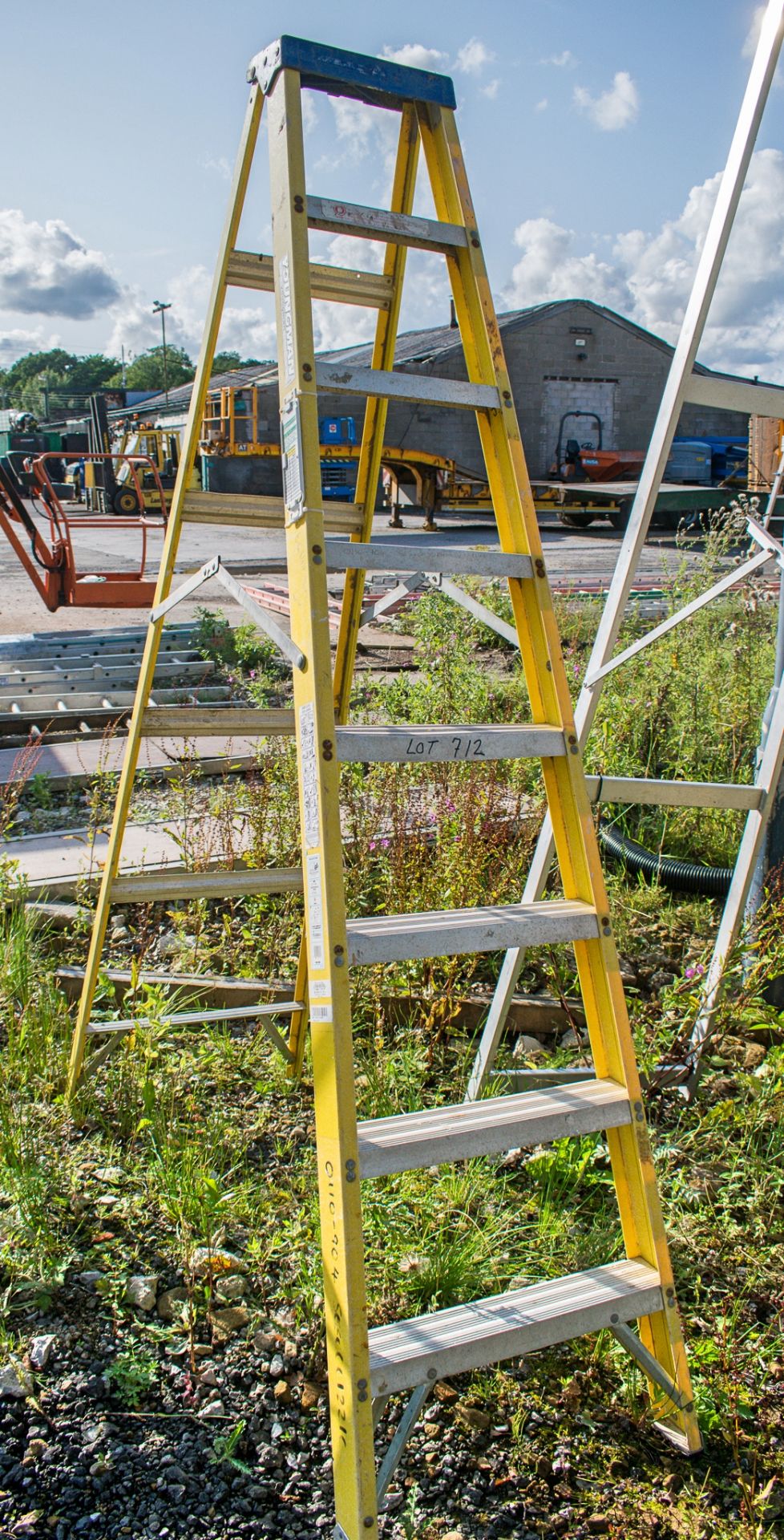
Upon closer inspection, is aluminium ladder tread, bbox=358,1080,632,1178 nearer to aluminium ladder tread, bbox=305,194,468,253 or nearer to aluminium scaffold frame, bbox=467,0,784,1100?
aluminium scaffold frame, bbox=467,0,784,1100

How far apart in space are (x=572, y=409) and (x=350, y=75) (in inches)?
1367

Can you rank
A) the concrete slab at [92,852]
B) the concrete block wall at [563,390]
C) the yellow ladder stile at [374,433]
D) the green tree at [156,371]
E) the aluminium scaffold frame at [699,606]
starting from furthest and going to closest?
the green tree at [156,371], the concrete block wall at [563,390], the concrete slab at [92,852], the aluminium scaffold frame at [699,606], the yellow ladder stile at [374,433]

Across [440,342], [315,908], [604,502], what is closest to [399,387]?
[315,908]

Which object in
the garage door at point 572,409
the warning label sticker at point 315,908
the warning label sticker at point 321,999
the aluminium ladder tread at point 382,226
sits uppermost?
the garage door at point 572,409

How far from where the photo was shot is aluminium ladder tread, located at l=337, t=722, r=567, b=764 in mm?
1864

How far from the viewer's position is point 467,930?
73.9 inches

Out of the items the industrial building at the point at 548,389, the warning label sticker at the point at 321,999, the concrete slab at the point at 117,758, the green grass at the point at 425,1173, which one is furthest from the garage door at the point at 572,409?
the warning label sticker at the point at 321,999

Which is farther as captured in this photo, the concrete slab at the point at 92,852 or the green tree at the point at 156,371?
the green tree at the point at 156,371

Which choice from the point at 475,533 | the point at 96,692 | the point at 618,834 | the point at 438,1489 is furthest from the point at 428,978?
the point at 475,533

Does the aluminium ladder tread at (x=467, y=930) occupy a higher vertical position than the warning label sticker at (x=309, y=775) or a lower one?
lower

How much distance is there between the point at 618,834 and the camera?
4.44 metres

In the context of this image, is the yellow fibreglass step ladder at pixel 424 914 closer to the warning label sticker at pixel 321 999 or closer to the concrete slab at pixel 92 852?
the warning label sticker at pixel 321 999

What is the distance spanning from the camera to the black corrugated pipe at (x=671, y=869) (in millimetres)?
3930

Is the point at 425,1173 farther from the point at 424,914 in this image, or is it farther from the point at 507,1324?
the point at 424,914
